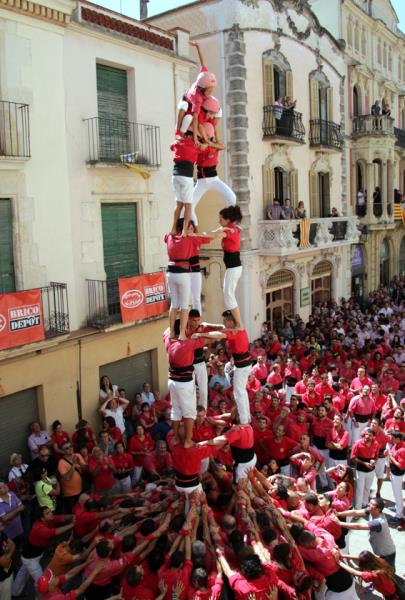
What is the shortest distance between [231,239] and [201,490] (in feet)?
10.9

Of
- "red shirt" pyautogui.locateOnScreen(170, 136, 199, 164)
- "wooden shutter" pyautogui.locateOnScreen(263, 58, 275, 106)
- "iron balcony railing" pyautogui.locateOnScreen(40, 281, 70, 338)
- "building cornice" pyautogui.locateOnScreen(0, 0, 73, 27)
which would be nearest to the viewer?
"red shirt" pyautogui.locateOnScreen(170, 136, 199, 164)

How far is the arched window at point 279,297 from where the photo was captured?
65.6ft

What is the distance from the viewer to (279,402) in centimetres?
1102

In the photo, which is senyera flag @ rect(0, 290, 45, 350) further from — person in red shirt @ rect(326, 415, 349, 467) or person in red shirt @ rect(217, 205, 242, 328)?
person in red shirt @ rect(326, 415, 349, 467)

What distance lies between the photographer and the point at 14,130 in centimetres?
1102

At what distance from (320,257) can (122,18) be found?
12.2 m

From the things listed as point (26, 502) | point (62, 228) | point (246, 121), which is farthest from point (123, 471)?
point (246, 121)

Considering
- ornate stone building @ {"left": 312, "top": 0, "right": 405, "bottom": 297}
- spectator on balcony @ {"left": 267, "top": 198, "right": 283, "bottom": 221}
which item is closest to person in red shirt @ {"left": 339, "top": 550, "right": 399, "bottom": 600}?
spectator on balcony @ {"left": 267, "top": 198, "right": 283, "bottom": 221}

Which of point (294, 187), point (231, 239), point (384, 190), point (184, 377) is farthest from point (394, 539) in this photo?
point (384, 190)

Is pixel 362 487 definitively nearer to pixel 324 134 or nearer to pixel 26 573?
pixel 26 573

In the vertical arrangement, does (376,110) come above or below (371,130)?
above

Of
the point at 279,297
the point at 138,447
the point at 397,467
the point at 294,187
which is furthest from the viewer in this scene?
the point at 294,187

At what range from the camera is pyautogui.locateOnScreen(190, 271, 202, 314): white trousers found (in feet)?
28.0

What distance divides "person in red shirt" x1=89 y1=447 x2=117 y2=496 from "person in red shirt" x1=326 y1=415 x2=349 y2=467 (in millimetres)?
3770
